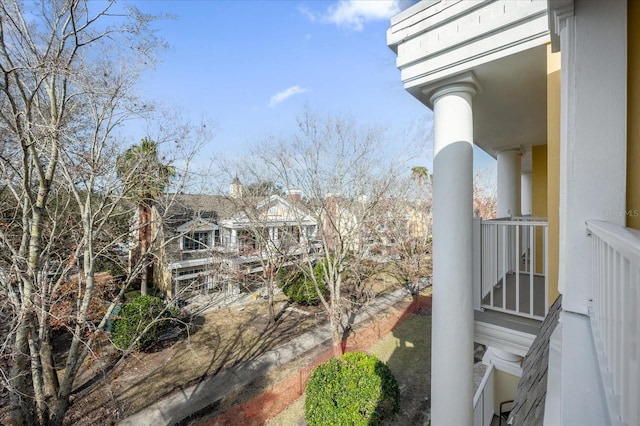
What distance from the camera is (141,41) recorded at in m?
5.73

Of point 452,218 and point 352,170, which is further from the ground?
point 352,170

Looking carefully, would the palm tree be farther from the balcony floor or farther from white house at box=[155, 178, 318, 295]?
the balcony floor

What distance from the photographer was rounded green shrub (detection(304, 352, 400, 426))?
19.4 ft

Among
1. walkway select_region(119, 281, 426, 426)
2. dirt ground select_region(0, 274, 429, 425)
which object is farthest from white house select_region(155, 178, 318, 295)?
→ walkway select_region(119, 281, 426, 426)

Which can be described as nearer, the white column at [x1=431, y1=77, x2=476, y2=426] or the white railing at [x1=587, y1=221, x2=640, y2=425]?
the white railing at [x1=587, y1=221, x2=640, y2=425]

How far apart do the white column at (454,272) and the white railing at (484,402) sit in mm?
1823

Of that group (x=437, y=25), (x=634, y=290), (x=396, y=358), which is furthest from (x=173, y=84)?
(x=396, y=358)

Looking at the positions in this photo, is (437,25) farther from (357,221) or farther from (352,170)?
(357,221)

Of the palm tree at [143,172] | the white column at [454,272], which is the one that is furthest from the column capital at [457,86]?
the palm tree at [143,172]

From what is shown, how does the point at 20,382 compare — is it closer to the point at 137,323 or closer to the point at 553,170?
the point at 137,323

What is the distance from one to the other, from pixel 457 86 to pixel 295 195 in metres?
8.59

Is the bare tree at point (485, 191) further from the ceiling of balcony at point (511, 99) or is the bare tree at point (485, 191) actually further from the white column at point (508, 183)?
the ceiling of balcony at point (511, 99)

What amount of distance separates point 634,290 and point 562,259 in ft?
4.28

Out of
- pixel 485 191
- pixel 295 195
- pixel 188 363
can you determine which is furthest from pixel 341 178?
pixel 485 191
